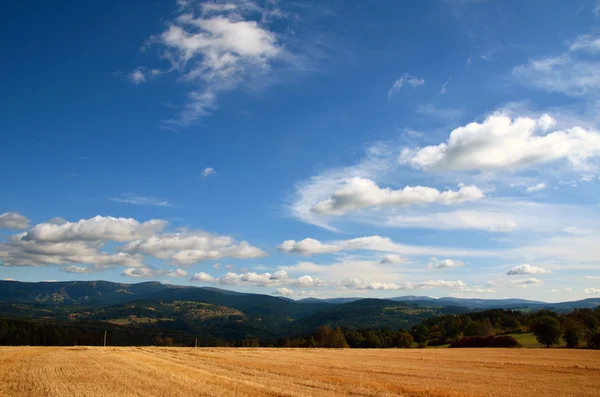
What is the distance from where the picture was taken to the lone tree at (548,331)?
355ft

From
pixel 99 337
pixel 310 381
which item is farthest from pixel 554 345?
pixel 99 337

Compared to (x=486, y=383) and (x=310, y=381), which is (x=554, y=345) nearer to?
(x=486, y=383)

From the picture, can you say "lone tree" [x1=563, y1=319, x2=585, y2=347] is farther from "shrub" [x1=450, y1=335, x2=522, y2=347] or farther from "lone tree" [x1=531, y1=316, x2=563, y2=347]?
"shrub" [x1=450, y1=335, x2=522, y2=347]

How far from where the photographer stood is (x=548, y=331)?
109 metres

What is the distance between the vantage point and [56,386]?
26.1m

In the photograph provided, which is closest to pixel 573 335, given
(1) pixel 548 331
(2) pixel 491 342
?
(1) pixel 548 331

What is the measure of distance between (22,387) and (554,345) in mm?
122627

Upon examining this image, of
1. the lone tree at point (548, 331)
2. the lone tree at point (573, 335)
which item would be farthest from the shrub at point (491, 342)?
the lone tree at point (573, 335)

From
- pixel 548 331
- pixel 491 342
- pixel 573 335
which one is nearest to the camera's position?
pixel 573 335

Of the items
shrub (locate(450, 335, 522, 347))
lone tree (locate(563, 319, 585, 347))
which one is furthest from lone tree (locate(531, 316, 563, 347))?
shrub (locate(450, 335, 522, 347))

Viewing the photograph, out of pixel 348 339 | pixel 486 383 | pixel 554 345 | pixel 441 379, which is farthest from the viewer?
pixel 348 339

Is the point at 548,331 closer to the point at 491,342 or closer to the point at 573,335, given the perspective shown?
the point at 573,335

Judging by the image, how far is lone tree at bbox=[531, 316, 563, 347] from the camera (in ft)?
355

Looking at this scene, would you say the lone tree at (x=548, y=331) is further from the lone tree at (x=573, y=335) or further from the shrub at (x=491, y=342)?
the shrub at (x=491, y=342)
